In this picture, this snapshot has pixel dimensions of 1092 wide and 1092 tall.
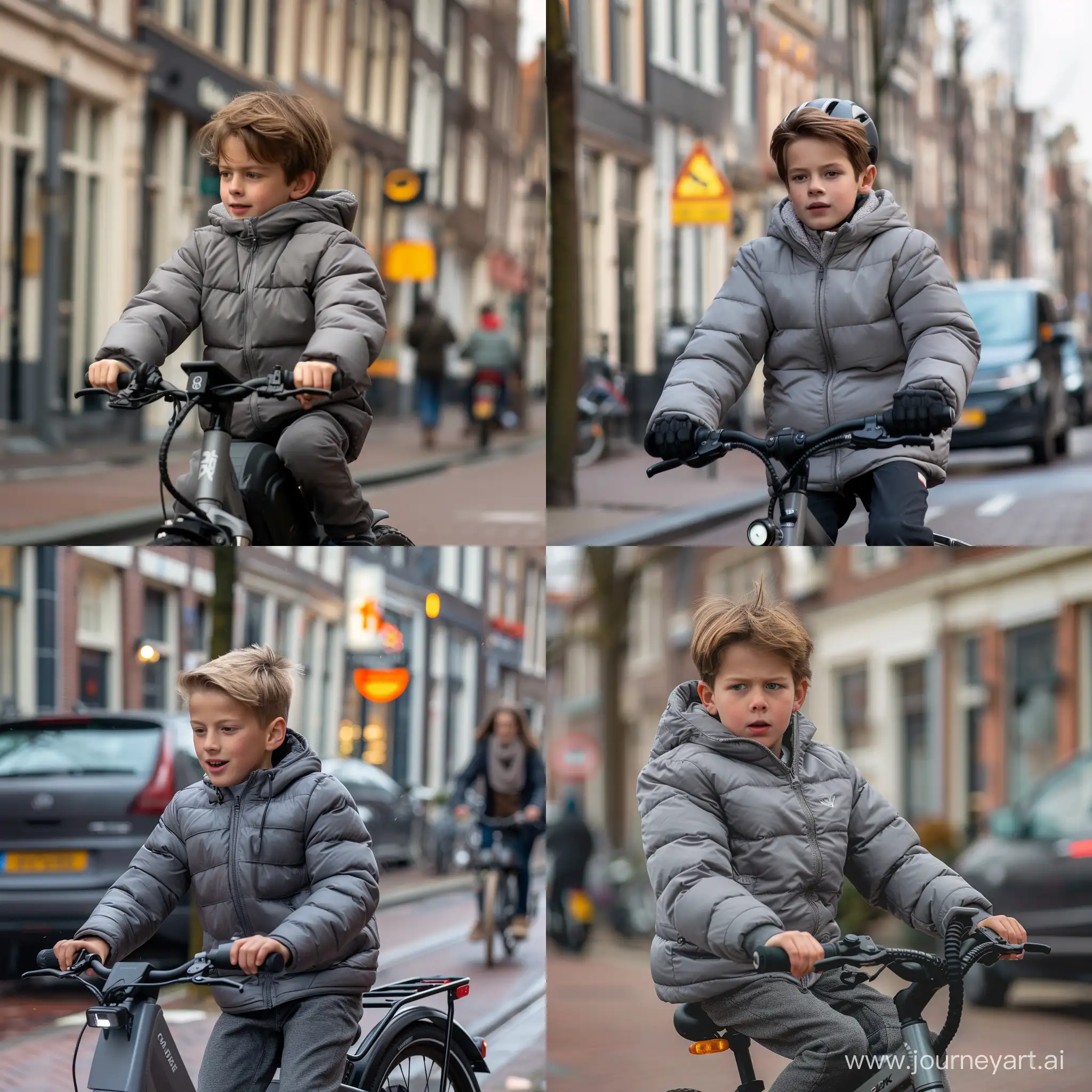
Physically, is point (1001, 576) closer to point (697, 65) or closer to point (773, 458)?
point (773, 458)

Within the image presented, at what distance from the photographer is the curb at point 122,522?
650 centimetres

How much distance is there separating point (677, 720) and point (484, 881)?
278 centimetres

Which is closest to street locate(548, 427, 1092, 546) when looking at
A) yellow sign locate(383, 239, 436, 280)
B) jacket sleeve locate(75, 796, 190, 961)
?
yellow sign locate(383, 239, 436, 280)

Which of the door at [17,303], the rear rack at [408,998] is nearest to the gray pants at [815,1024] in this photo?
the rear rack at [408,998]

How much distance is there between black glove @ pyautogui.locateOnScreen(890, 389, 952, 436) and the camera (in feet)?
15.4

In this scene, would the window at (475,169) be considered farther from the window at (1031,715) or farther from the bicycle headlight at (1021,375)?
the window at (1031,715)

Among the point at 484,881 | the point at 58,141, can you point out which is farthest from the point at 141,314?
the point at 58,141

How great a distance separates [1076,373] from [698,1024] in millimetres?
3950

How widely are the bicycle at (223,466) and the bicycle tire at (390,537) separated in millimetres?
428

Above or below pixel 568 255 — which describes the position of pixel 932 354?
below

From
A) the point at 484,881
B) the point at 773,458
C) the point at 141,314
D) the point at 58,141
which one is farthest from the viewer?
the point at 58,141

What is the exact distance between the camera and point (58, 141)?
26.6ft

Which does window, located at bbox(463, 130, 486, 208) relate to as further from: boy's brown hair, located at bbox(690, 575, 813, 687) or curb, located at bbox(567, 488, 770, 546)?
boy's brown hair, located at bbox(690, 575, 813, 687)

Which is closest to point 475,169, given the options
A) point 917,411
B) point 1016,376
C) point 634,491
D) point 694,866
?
point 634,491
